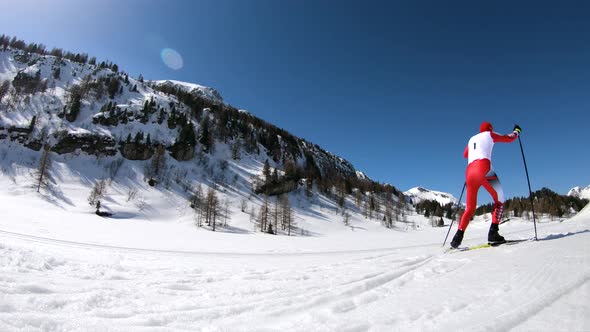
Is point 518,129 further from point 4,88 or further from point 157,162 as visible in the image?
point 4,88

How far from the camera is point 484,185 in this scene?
18.3 feet

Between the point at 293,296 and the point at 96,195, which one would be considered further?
the point at 96,195

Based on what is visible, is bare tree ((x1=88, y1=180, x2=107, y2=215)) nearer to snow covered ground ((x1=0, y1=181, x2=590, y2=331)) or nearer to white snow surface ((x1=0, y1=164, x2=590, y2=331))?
white snow surface ((x1=0, y1=164, x2=590, y2=331))

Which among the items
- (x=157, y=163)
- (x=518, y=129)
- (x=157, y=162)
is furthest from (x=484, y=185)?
(x=157, y=162)

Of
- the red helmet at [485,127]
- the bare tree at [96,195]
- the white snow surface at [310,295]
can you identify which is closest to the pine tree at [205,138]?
the bare tree at [96,195]

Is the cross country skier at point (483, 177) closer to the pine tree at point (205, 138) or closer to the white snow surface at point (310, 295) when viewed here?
the white snow surface at point (310, 295)

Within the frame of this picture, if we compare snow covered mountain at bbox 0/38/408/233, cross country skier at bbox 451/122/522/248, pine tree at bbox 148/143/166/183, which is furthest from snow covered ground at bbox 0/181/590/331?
pine tree at bbox 148/143/166/183

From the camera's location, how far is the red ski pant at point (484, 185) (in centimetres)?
551

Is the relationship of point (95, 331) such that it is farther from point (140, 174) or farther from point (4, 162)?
point (4, 162)

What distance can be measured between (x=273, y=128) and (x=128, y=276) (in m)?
141

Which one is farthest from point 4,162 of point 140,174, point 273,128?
point 273,128

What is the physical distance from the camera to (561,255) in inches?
139

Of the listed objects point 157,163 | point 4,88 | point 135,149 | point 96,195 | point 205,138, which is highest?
point 4,88

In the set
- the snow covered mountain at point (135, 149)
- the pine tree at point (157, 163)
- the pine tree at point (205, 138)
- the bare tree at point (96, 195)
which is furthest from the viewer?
the pine tree at point (205, 138)
